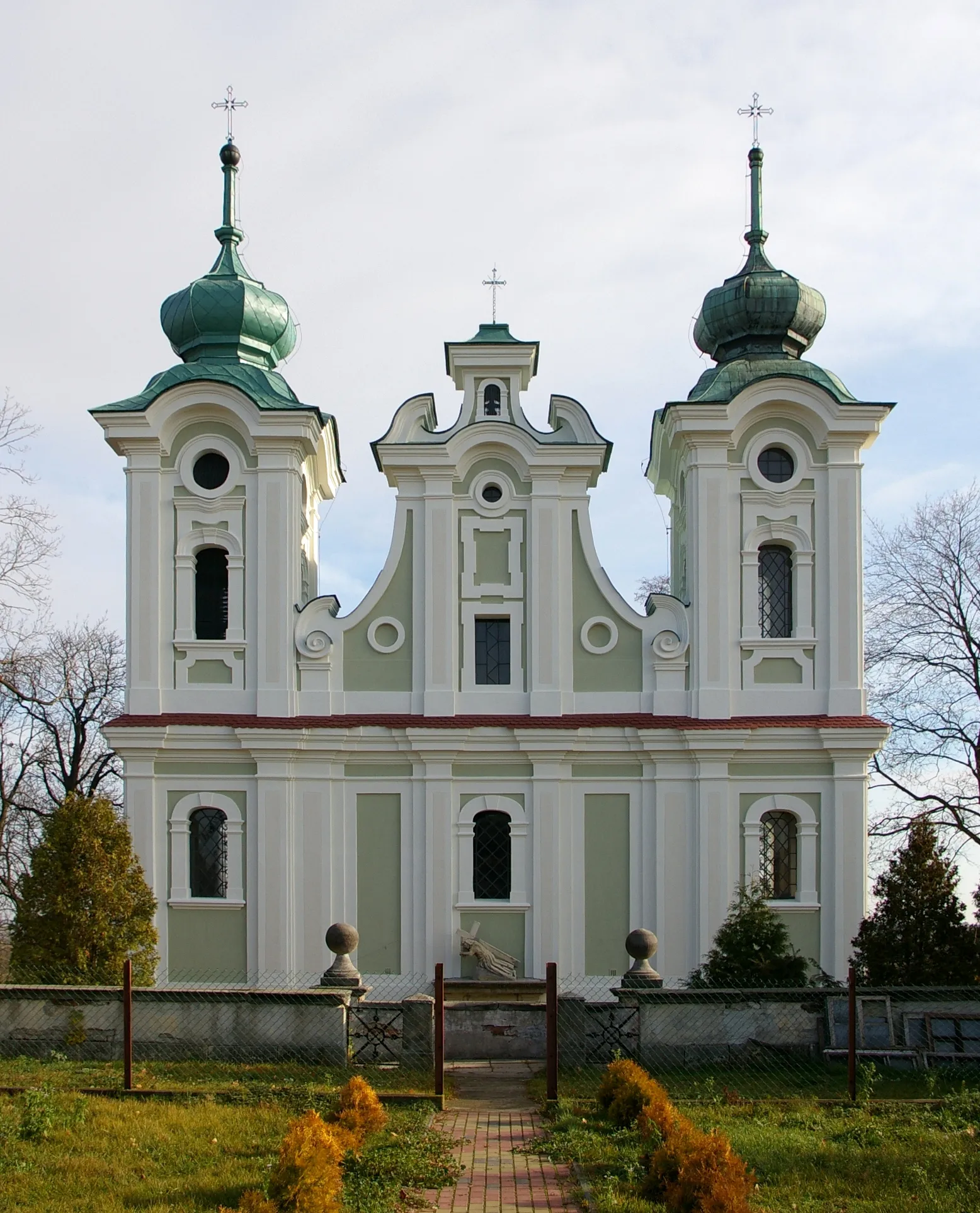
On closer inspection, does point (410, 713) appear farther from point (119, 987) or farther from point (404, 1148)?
point (404, 1148)

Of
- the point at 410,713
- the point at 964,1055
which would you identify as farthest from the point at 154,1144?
the point at 410,713

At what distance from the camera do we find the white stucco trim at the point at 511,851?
22016mm

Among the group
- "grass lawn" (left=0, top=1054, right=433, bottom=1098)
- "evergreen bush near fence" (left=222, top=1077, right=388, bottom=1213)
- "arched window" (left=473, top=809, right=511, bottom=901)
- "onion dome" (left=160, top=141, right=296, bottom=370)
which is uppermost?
"onion dome" (left=160, top=141, right=296, bottom=370)

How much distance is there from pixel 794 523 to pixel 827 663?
2253 mm

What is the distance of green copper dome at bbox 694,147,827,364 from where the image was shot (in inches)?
942

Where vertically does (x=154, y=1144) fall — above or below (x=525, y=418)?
below

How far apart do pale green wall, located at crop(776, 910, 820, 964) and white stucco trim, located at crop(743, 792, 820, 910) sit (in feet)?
0.55

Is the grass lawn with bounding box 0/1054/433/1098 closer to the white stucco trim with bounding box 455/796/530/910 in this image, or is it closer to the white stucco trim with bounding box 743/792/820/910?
the white stucco trim with bounding box 455/796/530/910

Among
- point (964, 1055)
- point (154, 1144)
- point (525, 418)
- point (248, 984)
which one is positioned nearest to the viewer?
point (154, 1144)

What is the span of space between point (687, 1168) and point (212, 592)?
15029 mm

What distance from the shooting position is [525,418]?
2314 cm

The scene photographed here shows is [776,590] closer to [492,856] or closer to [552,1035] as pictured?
[492,856]

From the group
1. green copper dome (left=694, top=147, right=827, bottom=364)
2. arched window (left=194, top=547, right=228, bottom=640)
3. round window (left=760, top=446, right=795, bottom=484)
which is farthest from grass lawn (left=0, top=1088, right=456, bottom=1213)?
green copper dome (left=694, top=147, right=827, bottom=364)

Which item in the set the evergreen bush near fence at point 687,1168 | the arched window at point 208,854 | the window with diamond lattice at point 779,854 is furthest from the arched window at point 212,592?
the evergreen bush near fence at point 687,1168
